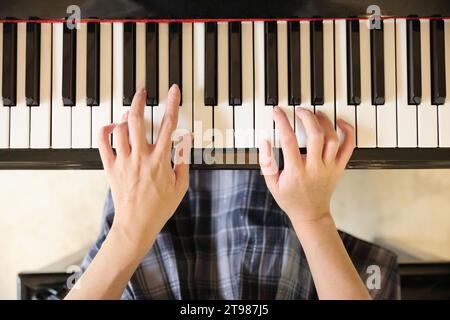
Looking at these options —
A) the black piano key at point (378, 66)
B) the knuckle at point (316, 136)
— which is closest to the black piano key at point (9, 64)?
the knuckle at point (316, 136)

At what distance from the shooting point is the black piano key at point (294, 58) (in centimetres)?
90

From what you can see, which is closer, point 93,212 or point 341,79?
point 341,79

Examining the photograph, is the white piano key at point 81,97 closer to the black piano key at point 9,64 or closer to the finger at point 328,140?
the black piano key at point 9,64

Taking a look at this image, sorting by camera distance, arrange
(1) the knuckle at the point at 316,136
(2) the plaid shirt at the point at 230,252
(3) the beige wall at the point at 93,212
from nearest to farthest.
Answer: (1) the knuckle at the point at 316,136
(2) the plaid shirt at the point at 230,252
(3) the beige wall at the point at 93,212

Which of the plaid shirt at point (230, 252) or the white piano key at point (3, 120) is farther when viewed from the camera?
the plaid shirt at point (230, 252)

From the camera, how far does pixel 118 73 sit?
3.01 feet

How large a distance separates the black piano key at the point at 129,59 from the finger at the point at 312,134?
0.33 metres

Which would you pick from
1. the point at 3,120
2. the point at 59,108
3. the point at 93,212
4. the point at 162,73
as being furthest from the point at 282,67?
the point at 93,212

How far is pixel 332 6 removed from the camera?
0.90m

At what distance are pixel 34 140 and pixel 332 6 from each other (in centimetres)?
64

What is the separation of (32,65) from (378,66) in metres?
0.67

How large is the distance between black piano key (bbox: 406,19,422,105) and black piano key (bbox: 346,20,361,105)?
0.10 meters

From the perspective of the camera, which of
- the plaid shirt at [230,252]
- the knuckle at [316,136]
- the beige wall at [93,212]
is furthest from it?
the beige wall at [93,212]

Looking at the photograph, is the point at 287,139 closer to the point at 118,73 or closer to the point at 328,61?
the point at 328,61
